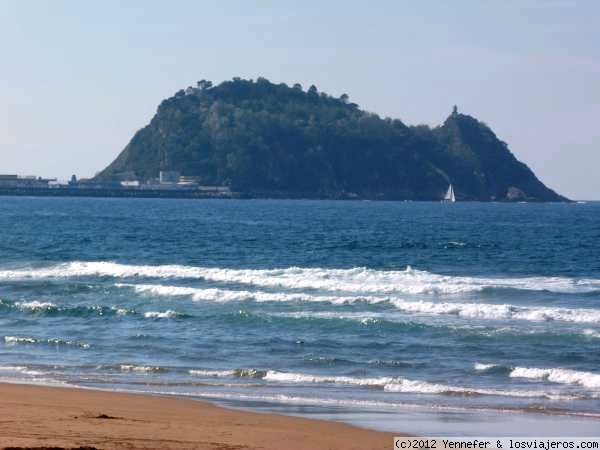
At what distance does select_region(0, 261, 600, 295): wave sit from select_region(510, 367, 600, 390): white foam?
43.0 feet

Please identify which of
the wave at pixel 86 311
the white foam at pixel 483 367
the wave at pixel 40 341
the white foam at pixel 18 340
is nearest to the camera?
the white foam at pixel 483 367

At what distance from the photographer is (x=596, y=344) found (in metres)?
23.6

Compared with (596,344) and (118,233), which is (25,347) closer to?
(596,344)

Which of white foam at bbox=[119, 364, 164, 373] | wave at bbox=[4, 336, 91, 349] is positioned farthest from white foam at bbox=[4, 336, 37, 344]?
white foam at bbox=[119, 364, 164, 373]

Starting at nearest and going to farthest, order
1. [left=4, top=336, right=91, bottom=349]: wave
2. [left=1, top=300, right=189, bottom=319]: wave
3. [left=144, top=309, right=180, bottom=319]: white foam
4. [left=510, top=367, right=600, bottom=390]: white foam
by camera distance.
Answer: [left=510, top=367, right=600, bottom=390]: white foam
[left=4, top=336, right=91, bottom=349]: wave
[left=144, top=309, right=180, bottom=319]: white foam
[left=1, top=300, right=189, bottom=319]: wave

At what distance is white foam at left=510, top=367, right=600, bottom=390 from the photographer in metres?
19.6

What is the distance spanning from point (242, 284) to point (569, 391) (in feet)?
65.1

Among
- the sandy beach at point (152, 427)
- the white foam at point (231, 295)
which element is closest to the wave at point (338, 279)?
the white foam at point (231, 295)

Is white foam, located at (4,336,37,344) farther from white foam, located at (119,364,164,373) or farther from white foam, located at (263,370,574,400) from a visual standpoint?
white foam, located at (263,370,574,400)

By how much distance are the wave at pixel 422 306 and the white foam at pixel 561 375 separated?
22.0 feet

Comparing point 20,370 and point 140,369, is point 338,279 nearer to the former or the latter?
point 140,369

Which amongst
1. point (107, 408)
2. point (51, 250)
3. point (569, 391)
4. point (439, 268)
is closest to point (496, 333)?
point (569, 391)

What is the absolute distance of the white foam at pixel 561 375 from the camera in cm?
1956

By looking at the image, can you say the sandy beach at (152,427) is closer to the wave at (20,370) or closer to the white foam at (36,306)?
the wave at (20,370)
